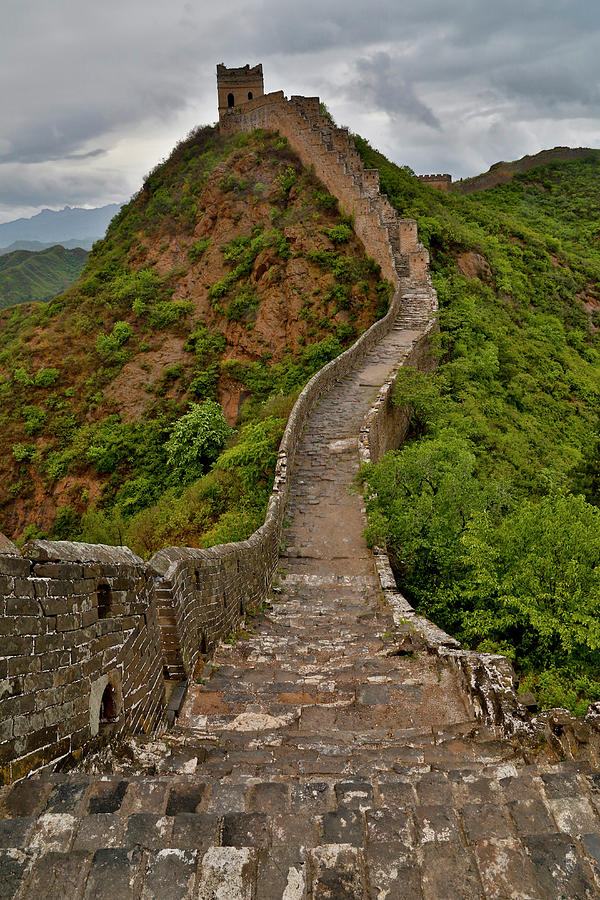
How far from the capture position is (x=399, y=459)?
12.5m

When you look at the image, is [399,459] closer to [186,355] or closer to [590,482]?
[590,482]

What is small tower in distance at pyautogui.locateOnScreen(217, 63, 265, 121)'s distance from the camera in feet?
131

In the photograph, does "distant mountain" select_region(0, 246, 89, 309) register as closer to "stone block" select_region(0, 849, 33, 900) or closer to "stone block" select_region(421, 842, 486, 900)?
"stone block" select_region(0, 849, 33, 900)

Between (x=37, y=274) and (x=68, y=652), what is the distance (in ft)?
364

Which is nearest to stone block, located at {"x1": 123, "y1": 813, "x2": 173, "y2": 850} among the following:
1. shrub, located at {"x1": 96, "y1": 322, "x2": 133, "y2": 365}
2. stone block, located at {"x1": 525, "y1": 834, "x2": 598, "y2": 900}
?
stone block, located at {"x1": 525, "y1": 834, "x2": 598, "y2": 900}

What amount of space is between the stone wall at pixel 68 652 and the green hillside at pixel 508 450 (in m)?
4.57

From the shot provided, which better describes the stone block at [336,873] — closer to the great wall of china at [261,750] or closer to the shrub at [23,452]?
the great wall of china at [261,750]

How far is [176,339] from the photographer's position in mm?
29906

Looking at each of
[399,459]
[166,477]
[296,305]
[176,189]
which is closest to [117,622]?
[399,459]

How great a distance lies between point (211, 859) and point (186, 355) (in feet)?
91.5

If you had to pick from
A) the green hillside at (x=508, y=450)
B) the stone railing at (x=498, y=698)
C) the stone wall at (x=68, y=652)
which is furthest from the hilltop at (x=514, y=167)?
the stone wall at (x=68, y=652)

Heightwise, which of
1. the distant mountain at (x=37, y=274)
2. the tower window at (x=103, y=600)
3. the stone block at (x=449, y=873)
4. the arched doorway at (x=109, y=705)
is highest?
the distant mountain at (x=37, y=274)

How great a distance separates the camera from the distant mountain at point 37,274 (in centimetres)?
8900

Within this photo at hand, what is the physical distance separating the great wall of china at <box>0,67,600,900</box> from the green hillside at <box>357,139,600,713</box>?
122 centimetres
